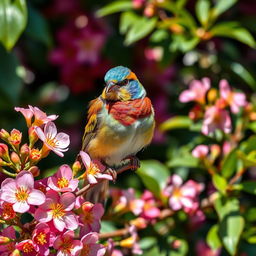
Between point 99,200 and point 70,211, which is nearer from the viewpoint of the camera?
point 70,211

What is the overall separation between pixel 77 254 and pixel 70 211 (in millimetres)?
122

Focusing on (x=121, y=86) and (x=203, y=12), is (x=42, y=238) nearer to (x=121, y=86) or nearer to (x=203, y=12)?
(x=121, y=86)

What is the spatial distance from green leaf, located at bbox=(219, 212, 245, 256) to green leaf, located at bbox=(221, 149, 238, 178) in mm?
172

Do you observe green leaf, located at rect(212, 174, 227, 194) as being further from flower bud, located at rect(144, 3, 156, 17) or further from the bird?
flower bud, located at rect(144, 3, 156, 17)

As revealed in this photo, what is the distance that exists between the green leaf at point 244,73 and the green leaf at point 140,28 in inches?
21.1

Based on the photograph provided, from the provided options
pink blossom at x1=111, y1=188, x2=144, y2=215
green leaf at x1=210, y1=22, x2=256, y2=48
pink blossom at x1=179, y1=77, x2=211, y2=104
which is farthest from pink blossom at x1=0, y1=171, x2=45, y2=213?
green leaf at x1=210, y1=22, x2=256, y2=48

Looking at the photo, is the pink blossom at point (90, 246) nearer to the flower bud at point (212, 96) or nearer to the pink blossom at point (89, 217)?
the pink blossom at point (89, 217)

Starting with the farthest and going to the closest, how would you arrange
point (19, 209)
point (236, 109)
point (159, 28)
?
point (159, 28) → point (236, 109) → point (19, 209)

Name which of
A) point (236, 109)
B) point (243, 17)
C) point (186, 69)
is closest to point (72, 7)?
point (186, 69)

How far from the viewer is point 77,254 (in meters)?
1.81

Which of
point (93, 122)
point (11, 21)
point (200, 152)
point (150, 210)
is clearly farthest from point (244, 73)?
point (11, 21)

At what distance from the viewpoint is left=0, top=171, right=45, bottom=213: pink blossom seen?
172 cm

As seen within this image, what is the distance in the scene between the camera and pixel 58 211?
1736mm

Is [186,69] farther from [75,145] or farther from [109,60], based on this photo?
[75,145]
